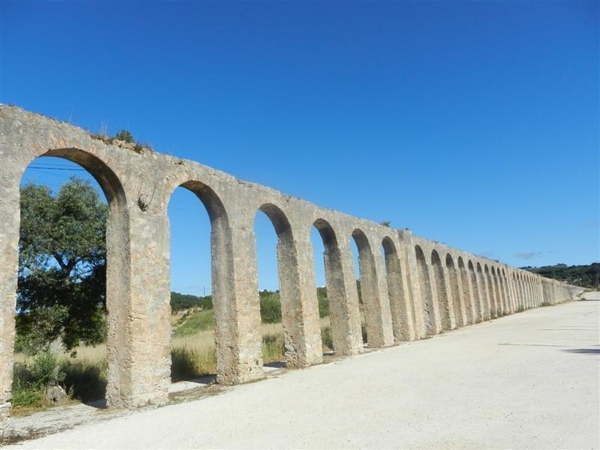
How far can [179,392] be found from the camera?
8641mm

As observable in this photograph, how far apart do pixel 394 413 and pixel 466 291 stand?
2263 cm

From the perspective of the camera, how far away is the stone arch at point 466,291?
85.1ft

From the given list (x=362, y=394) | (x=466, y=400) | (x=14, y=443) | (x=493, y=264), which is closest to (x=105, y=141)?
(x=14, y=443)

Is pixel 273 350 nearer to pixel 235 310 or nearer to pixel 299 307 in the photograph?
pixel 299 307

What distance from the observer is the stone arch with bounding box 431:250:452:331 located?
73.3 feet

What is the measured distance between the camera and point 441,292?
75.2 ft

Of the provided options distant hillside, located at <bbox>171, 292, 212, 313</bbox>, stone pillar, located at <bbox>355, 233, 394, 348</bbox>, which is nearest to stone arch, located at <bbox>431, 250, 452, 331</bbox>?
stone pillar, located at <bbox>355, 233, 394, 348</bbox>

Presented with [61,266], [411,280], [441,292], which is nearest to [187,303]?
[441,292]

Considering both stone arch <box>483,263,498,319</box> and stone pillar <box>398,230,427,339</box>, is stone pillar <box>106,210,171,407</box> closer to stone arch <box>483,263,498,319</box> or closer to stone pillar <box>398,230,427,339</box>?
stone pillar <box>398,230,427,339</box>

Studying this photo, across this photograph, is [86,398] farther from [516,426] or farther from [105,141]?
[516,426]

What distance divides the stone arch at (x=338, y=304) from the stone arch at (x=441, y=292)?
9842 mm

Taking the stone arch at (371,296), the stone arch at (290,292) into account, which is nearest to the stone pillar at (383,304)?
the stone arch at (371,296)

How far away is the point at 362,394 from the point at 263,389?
2150 mm

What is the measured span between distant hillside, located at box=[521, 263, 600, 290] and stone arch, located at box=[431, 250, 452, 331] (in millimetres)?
90887
